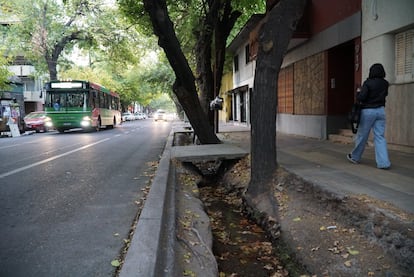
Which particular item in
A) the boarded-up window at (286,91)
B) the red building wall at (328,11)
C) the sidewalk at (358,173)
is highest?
the red building wall at (328,11)

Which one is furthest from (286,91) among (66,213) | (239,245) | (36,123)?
(36,123)

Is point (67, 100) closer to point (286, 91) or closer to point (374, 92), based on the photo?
point (286, 91)

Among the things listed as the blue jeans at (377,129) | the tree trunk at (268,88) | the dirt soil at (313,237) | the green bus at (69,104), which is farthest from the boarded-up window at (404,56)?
the green bus at (69,104)

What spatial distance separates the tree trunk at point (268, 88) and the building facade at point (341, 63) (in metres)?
3.80

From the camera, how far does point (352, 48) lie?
507 inches

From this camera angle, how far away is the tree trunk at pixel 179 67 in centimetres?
1001

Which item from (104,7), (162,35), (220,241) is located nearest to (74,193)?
(220,241)

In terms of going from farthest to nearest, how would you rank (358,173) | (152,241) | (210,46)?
1. (210,46)
2. (358,173)
3. (152,241)

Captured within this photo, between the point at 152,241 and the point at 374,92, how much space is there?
15.6 feet

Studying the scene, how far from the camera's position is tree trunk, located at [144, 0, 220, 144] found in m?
10.0

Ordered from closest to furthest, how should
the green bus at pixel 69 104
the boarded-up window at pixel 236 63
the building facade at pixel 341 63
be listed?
the building facade at pixel 341 63
the green bus at pixel 69 104
the boarded-up window at pixel 236 63

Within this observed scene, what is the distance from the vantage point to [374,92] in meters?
6.86

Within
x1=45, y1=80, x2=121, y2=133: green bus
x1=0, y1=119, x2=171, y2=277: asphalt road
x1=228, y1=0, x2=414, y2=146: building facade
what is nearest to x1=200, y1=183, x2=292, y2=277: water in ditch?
x1=0, y1=119, x2=171, y2=277: asphalt road

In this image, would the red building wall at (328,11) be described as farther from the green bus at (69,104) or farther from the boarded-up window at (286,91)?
the green bus at (69,104)
